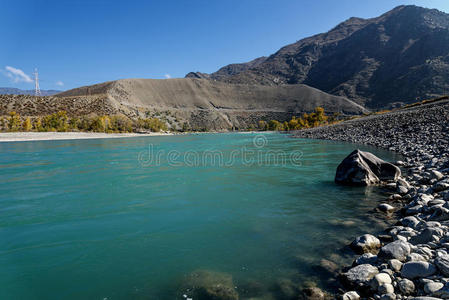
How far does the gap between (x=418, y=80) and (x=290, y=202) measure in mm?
197295

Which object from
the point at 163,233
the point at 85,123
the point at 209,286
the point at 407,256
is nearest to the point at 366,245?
the point at 407,256

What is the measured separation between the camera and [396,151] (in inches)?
859

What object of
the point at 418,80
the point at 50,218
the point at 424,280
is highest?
the point at 418,80

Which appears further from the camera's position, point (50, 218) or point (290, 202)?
point (290, 202)

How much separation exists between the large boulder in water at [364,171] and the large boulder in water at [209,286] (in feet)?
30.2

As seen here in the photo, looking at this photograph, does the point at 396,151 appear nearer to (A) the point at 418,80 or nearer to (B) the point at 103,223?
(B) the point at 103,223

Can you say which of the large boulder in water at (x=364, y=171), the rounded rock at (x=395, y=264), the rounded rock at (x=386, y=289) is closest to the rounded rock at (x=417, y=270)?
the rounded rock at (x=395, y=264)

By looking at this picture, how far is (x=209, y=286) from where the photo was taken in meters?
4.57

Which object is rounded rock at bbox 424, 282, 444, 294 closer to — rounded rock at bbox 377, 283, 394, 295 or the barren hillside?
rounded rock at bbox 377, 283, 394, 295

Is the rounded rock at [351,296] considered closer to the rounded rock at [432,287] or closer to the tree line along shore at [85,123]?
the rounded rock at [432,287]

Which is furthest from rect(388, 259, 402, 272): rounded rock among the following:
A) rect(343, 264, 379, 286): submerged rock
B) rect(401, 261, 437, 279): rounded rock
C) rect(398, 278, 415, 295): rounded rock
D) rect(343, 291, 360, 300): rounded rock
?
rect(343, 291, 360, 300): rounded rock

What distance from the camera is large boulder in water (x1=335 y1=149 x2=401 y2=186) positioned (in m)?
11.6

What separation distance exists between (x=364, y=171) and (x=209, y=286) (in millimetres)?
10061

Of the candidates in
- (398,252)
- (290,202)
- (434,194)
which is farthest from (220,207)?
(434,194)
